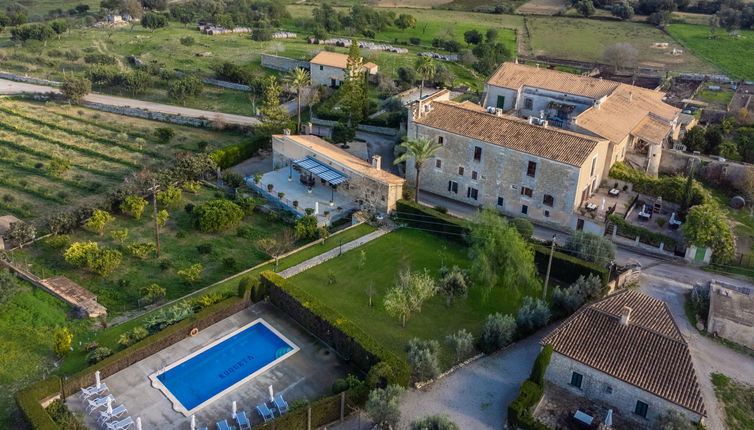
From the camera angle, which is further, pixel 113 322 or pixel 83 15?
pixel 83 15

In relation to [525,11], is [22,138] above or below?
below

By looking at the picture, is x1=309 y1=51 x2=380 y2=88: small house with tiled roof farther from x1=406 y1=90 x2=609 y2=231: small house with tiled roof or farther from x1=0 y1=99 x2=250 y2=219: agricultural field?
x1=406 y1=90 x2=609 y2=231: small house with tiled roof

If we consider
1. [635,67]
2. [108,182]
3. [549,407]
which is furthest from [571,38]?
[549,407]

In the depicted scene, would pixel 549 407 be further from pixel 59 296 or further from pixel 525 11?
pixel 525 11

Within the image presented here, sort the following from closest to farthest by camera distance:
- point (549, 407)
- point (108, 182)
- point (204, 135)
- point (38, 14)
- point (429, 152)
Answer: point (549, 407), point (429, 152), point (108, 182), point (204, 135), point (38, 14)

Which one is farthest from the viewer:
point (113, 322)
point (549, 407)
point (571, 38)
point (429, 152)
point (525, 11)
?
point (525, 11)

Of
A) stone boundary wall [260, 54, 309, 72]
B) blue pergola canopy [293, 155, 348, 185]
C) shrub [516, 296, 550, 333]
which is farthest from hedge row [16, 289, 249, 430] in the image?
stone boundary wall [260, 54, 309, 72]
